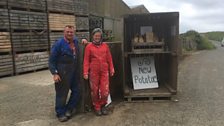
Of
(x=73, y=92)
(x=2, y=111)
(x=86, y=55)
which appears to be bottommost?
(x=2, y=111)

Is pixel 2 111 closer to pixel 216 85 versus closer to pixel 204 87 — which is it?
pixel 204 87

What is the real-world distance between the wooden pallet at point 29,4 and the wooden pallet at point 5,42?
3.60ft

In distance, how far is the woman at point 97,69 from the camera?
208 inches

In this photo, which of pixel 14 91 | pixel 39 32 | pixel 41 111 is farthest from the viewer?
pixel 39 32

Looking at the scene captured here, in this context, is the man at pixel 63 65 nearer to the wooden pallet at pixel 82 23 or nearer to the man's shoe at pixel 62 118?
the man's shoe at pixel 62 118

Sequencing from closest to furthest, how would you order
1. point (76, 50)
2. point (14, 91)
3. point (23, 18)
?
point (76, 50) → point (14, 91) → point (23, 18)

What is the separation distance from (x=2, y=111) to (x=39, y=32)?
630 centimetres

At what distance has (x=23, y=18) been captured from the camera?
10.7 metres

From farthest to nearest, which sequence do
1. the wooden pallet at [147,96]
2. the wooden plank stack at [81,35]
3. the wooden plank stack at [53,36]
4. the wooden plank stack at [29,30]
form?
the wooden plank stack at [81,35]
the wooden plank stack at [53,36]
the wooden plank stack at [29,30]
the wooden pallet at [147,96]

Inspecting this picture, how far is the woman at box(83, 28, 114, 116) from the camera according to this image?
208 inches

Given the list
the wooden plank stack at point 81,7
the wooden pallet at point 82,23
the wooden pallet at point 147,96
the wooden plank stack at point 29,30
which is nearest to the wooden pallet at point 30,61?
the wooden plank stack at point 29,30

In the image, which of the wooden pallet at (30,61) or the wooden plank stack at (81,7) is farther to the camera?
the wooden plank stack at (81,7)

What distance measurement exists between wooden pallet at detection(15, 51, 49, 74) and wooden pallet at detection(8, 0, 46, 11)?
1.81 meters

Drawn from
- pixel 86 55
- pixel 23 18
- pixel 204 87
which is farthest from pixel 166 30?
pixel 23 18
